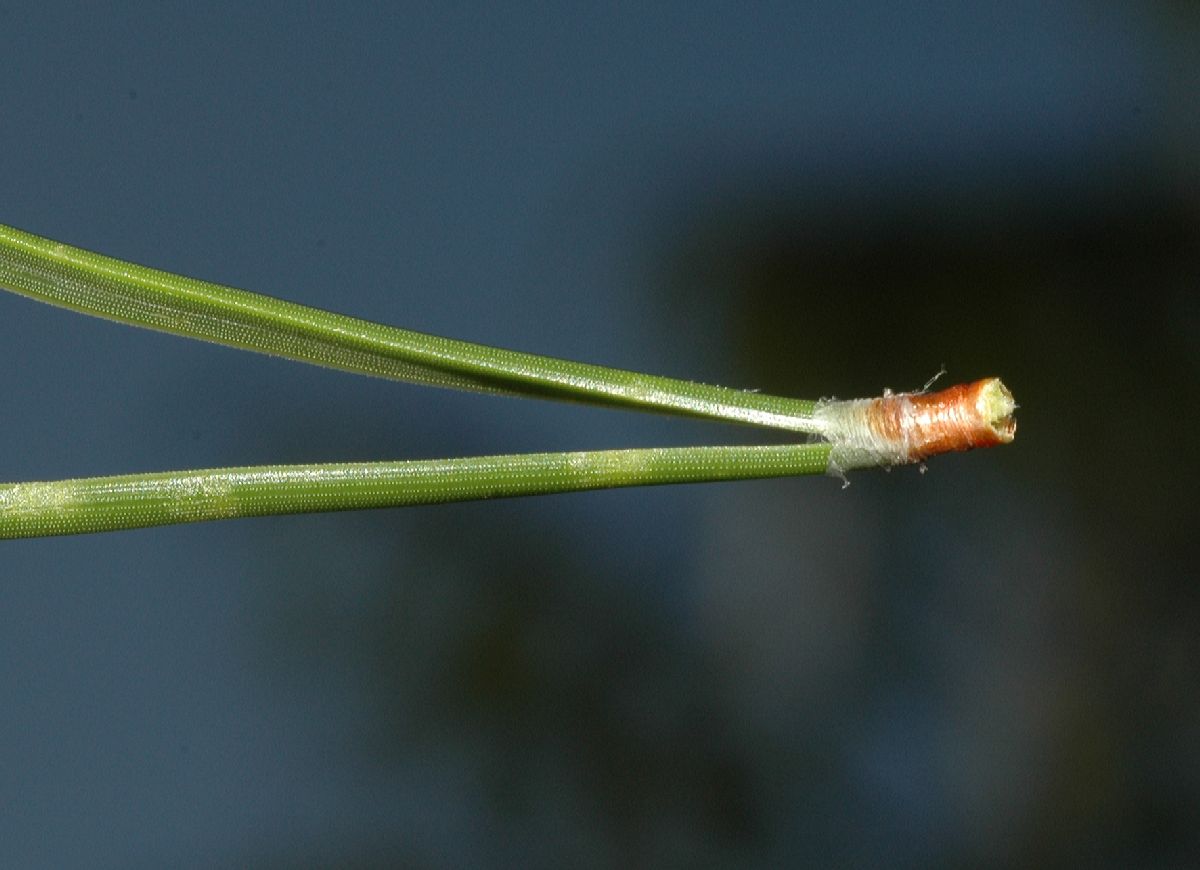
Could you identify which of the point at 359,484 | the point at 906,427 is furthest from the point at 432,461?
the point at 906,427

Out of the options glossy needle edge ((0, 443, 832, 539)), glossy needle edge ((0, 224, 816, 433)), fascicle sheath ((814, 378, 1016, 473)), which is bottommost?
glossy needle edge ((0, 443, 832, 539))

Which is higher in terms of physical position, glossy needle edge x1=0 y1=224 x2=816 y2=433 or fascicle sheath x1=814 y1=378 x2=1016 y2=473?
glossy needle edge x1=0 y1=224 x2=816 y2=433

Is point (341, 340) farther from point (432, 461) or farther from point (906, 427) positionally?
point (906, 427)

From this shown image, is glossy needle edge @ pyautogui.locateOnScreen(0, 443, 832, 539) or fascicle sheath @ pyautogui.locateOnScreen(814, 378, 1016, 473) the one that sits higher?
fascicle sheath @ pyautogui.locateOnScreen(814, 378, 1016, 473)

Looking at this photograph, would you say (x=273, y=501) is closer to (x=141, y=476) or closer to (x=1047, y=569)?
(x=141, y=476)

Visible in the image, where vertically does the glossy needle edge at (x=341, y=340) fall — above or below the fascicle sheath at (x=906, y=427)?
above

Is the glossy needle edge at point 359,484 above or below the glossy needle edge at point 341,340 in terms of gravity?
below

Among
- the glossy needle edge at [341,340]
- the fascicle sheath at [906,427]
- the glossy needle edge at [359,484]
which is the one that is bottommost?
the glossy needle edge at [359,484]

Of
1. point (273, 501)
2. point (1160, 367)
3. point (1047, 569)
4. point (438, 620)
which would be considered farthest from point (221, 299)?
point (1160, 367)
